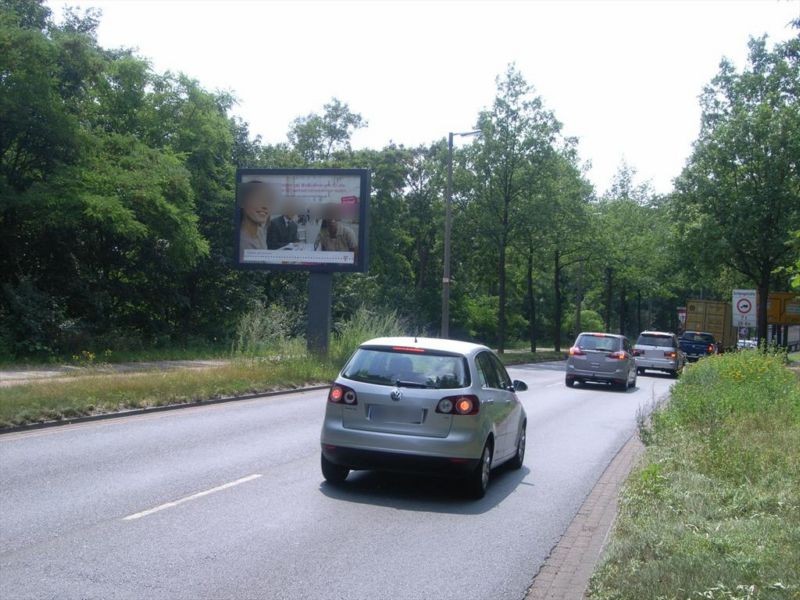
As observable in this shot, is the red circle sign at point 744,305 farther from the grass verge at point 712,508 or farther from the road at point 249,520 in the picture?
the road at point 249,520

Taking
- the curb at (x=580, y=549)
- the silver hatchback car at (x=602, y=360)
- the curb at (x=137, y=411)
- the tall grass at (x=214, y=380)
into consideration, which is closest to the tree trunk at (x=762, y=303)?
the silver hatchback car at (x=602, y=360)

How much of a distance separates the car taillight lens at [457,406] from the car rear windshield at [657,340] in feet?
82.1

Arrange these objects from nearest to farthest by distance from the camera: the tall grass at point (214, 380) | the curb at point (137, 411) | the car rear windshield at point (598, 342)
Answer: the curb at point (137, 411) < the tall grass at point (214, 380) < the car rear windshield at point (598, 342)

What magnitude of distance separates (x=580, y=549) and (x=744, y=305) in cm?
2007

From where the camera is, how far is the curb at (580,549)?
6.12 metres

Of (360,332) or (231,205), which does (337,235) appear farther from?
(231,205)

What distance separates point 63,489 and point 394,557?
12.6 ft

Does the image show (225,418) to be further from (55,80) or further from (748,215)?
(748,215)

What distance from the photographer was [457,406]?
29.1 feet

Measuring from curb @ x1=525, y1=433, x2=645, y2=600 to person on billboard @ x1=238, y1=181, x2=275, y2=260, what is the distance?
17399mm

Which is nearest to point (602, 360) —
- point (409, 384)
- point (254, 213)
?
point (254, 213)

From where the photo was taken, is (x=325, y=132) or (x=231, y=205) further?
(x=325, y=132)

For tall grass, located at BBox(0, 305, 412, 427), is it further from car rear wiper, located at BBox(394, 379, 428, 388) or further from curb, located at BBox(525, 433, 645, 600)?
curb, located at BBox(525, 433, 645, 600)

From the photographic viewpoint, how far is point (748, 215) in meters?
36.9
